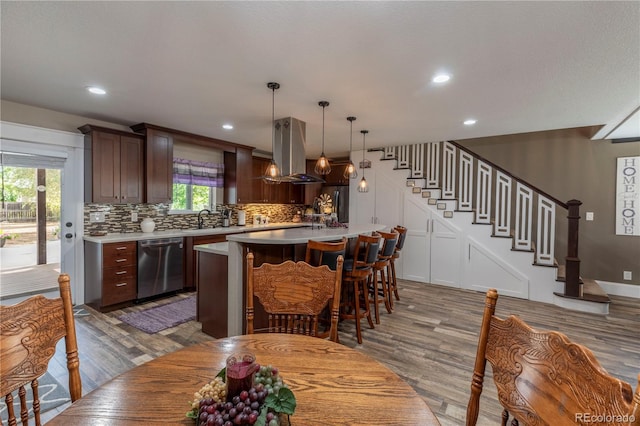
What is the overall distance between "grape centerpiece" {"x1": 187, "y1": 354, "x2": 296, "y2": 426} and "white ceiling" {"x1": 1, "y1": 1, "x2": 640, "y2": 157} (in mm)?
1888

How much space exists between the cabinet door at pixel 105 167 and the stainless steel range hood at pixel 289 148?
2252 millimetres

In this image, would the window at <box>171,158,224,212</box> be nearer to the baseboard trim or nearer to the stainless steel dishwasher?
the stainless steel dishwasher

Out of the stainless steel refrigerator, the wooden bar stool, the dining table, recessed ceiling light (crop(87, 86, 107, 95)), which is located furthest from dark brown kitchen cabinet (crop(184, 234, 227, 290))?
the dining table

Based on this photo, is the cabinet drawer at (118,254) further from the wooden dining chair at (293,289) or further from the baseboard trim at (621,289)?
the baseboard trim at (621,289)

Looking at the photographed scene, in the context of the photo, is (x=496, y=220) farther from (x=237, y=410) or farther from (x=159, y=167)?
(x=159, y=167)

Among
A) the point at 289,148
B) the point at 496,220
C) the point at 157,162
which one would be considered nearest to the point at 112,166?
the point at 157,162

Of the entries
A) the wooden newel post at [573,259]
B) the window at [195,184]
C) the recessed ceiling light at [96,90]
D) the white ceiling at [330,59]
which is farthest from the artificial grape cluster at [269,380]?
the window at [195,184]

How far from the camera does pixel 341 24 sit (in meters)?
1.84

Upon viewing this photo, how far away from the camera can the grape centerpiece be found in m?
0.65

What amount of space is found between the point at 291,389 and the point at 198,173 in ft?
16.5

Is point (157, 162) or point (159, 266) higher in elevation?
point (157, 162)

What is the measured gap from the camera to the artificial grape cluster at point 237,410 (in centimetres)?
64

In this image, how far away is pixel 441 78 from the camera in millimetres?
2598

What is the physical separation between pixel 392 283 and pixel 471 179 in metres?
2.36
